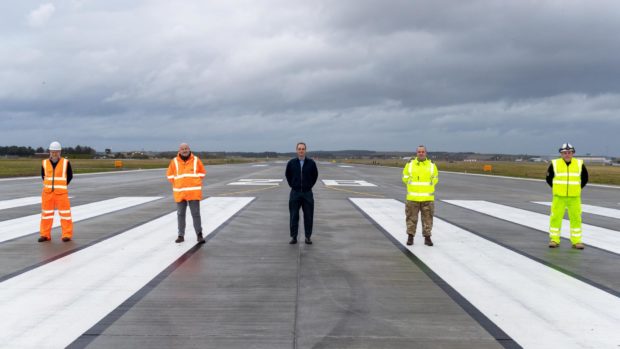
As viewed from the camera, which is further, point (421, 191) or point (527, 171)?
point (527, 171)

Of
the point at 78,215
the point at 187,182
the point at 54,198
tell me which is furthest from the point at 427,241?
the point at 78,215

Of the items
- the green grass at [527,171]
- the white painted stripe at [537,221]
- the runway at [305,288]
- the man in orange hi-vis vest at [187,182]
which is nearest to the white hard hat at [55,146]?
the runway at [305,288]

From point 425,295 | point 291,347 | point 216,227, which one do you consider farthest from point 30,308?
point 216,227

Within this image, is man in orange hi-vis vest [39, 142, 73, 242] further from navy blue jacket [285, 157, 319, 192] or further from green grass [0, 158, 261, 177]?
green grass [0, 158, 261, 177]

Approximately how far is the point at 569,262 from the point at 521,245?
4.57ft

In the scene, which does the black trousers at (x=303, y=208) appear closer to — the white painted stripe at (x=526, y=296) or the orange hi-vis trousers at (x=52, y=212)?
the white painted stripe at (x=526, y=296)

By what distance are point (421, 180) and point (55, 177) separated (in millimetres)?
7235

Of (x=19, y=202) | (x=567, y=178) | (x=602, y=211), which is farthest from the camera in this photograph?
(x=19, y=202)

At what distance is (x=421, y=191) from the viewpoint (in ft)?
27.7

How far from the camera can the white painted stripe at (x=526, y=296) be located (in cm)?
433

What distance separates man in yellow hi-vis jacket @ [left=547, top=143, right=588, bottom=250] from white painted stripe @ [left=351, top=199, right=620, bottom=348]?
48.6 inches

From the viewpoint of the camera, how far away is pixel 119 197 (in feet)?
56.5

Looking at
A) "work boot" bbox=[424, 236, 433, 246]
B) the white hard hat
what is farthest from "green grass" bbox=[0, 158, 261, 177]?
"work boot" bbox=[424, 236, 433, 246]

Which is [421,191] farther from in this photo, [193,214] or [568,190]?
[193,214]
